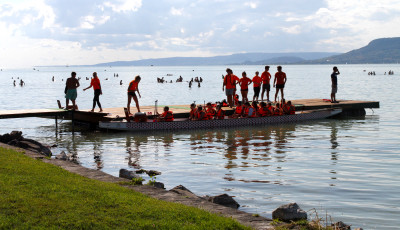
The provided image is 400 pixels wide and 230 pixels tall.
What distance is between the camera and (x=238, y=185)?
13.7 meters

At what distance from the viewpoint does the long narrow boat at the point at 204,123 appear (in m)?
24.6

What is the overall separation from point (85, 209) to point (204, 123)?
18224 millimetres

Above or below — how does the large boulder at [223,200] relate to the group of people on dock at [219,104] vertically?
below

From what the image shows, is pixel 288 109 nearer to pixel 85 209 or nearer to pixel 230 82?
pixel 230 82

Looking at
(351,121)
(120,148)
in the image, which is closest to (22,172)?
(120,148)

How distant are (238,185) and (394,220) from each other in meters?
4.57

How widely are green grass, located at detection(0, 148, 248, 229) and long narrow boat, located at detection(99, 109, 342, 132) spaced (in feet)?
47.7

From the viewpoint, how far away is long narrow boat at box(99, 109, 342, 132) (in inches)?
969

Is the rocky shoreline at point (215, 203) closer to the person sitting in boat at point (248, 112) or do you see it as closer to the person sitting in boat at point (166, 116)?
the person sitting in boat at point (166, 116)

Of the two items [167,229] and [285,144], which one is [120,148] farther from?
[167,229]

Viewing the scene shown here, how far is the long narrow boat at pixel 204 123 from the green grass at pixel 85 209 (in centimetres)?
1454

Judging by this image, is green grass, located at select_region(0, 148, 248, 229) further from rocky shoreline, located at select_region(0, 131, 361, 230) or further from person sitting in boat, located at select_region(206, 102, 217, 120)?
person sitting in boat, located at select_region(206, 102, 217, 120)

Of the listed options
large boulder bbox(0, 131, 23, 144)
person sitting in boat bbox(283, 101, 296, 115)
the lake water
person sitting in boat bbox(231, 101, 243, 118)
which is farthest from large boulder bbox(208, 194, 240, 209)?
person sitting in boat bbox(283, 101, 296, 115)

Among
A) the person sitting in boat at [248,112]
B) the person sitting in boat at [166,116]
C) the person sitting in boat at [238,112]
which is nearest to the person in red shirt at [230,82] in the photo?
the person sitting in boat at [238,112]
